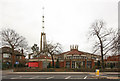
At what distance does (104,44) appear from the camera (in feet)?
134

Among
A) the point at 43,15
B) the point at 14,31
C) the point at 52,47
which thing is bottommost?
the point at 52,47

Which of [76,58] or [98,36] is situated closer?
[98,36]

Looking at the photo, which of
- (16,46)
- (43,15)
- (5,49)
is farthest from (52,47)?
(43,15)

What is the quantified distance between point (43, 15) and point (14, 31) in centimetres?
3803

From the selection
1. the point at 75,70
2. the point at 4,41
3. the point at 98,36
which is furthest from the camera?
the point at 4,41

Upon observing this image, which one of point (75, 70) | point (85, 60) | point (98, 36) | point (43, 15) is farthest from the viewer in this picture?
point (43, 15)

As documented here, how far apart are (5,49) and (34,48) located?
1898 inches

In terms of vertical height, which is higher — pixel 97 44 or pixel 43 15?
pixel 43 15

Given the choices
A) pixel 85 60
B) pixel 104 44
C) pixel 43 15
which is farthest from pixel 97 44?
pixel 43 15

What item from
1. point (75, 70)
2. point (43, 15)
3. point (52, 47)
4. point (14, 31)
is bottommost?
point (75, 70)

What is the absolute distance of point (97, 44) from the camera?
131 ft

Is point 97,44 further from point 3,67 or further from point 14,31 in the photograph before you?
point 3,67

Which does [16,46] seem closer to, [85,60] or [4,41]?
[4,41]

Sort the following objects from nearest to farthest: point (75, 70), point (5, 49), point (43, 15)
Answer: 1. point (75, 70)
2. point (5, 49)
3. point (43, 15)
